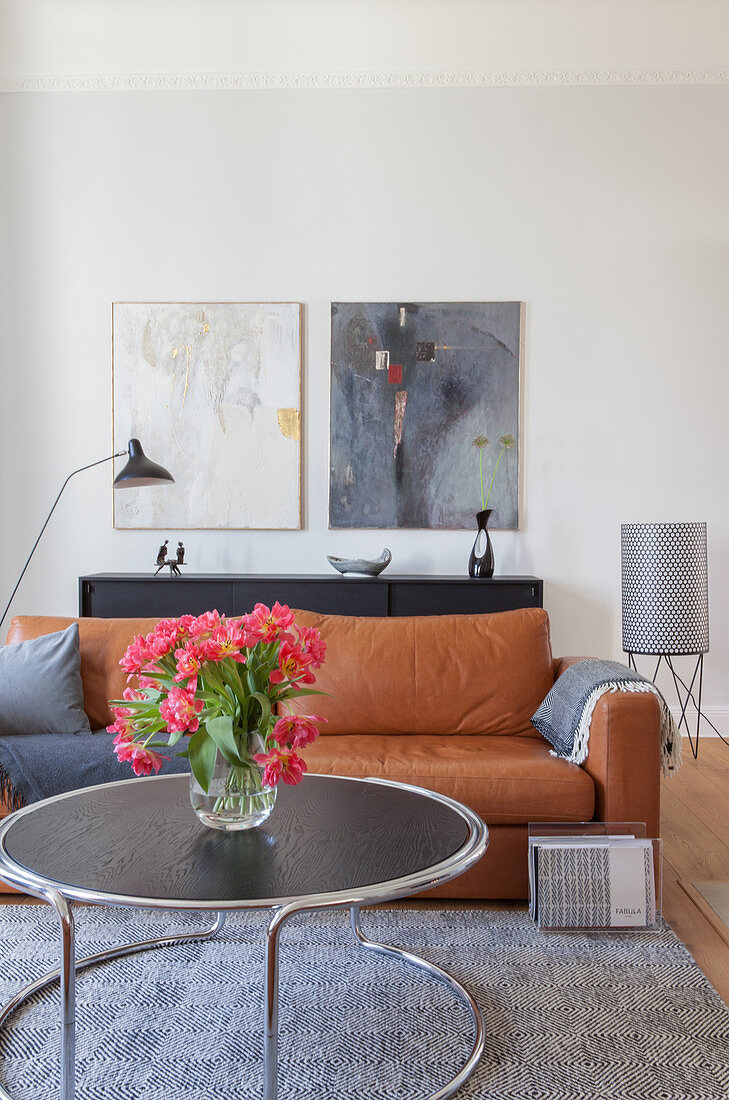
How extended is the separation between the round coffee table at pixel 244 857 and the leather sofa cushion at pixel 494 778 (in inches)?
17.0

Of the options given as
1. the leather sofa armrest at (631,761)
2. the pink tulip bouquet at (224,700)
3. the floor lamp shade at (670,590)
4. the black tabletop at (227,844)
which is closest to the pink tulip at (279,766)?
the pink tulip bouquet at (224,700)

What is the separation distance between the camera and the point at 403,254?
4.76 metres

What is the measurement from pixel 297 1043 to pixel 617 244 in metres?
4.17

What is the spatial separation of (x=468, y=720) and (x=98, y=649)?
4.30 ft

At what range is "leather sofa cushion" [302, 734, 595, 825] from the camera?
2512mm

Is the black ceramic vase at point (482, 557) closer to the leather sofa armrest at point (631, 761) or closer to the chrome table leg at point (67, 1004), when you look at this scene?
the leather sofa armrest at point (631, 761)

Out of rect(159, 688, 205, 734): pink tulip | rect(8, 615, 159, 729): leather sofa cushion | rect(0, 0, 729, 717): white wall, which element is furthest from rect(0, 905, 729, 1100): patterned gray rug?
rect(0, 0, 729, 717): white wall

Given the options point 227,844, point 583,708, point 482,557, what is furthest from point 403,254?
point 227,844

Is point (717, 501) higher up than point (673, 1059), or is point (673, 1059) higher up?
point (717, 501)

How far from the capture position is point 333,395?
15.6 ft

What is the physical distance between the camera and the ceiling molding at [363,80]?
4.70 meters

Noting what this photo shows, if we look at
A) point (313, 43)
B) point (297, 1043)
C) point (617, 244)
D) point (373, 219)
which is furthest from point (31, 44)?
point (297, 1043)

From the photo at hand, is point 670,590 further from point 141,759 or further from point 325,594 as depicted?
point 141,759

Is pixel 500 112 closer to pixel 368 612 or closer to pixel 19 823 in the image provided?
pixel 368 612
